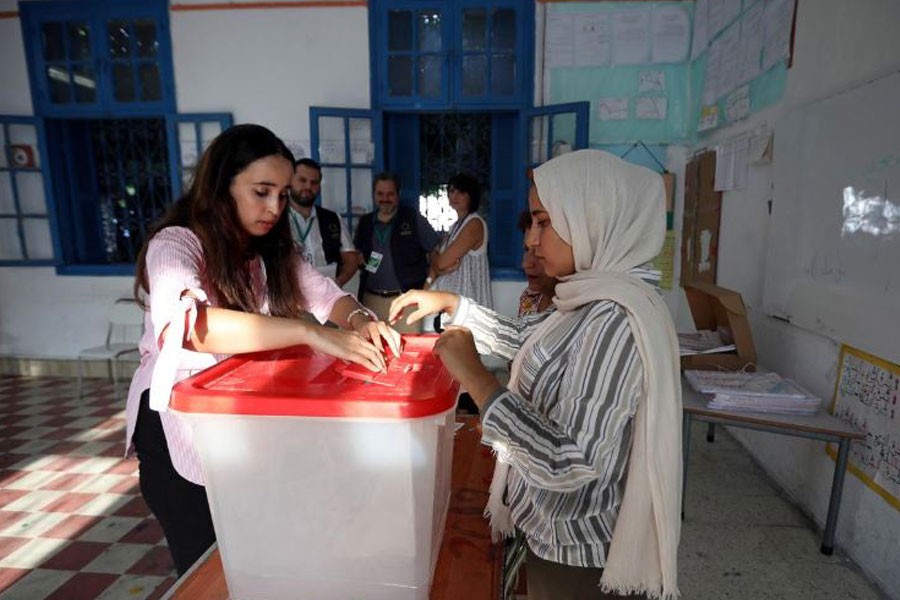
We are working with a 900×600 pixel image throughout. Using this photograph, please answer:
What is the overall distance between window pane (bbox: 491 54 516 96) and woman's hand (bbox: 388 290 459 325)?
3120mm

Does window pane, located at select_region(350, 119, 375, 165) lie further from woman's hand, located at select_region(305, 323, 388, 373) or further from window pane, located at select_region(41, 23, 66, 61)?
woman's hand, located at select_region(305, 323, 388, 373)

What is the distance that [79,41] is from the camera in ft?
13.1

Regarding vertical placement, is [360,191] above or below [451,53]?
below

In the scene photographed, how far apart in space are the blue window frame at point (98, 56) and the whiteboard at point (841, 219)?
167 inches

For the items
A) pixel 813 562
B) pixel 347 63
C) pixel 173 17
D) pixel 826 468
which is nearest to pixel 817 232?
pixel 826 468

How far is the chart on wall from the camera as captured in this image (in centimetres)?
156

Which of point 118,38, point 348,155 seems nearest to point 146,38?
point 118,38

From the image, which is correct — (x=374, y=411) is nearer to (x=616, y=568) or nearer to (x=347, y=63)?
(x=616, y=568)

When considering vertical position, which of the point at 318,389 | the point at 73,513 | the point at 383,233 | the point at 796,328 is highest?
the point at 383,233

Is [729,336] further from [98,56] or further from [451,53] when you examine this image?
[98,56]

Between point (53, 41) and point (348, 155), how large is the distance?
2.57 metres

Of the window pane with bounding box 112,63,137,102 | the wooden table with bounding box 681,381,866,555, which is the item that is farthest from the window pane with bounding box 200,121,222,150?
the wooden table with bounding box 681,381,866,555

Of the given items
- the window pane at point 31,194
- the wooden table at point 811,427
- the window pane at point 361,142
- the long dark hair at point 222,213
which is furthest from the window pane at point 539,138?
the window pane at point 31,194

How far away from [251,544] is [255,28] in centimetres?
421
